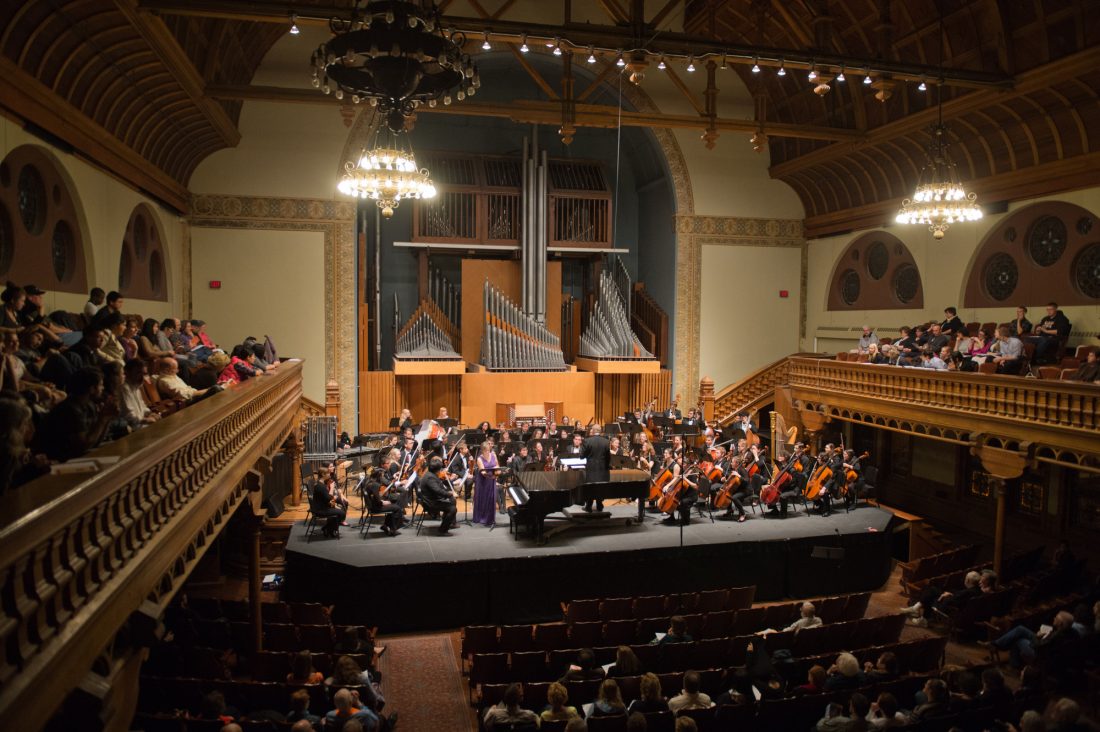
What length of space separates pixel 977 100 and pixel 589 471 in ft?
30.3

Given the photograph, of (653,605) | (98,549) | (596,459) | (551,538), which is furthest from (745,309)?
(98,549)

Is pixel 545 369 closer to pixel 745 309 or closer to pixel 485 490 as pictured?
pixel 745 309

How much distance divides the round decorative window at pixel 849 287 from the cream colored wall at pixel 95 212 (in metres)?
15.5

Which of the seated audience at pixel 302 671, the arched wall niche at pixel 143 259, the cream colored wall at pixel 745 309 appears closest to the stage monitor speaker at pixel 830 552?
the seated audience at pixel 302 671

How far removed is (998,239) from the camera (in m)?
14.1

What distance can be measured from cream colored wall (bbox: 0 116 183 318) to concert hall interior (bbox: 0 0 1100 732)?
9 centimetres

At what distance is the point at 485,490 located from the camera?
39.0ft

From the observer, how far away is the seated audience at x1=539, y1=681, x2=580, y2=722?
6.31 m

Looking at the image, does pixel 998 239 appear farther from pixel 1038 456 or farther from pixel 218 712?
pixel 218 712

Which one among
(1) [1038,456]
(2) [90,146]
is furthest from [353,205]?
(1) [1038,456]

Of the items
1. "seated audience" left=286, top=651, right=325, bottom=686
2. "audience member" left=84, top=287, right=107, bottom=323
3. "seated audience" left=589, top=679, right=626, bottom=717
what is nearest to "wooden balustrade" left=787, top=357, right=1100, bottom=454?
"seated audience" left=589, top=679, right=626, bottom=717

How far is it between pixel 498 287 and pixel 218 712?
13.8m

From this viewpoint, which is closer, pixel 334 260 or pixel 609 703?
pixel 609 703

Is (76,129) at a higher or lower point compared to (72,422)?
higher
